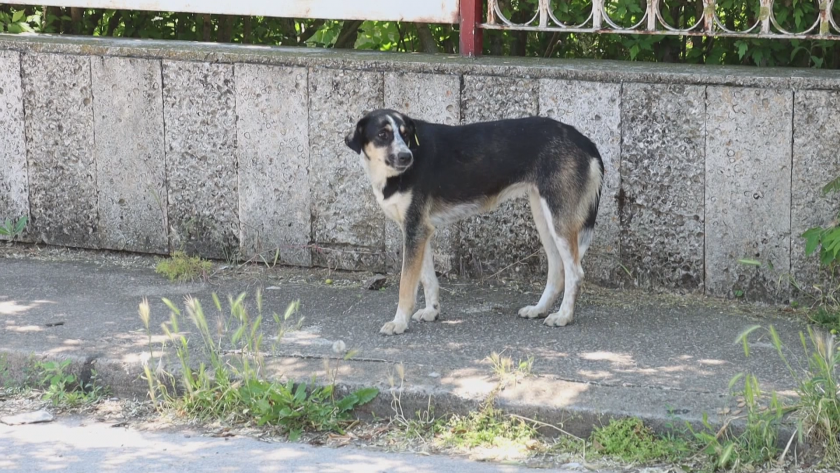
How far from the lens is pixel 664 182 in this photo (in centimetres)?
660

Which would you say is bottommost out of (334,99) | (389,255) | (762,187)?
(389,255)

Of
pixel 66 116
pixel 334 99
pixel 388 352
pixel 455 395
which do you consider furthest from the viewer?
pixel 66 116

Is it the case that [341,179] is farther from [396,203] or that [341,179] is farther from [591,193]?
[591,193]

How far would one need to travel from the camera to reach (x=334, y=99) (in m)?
7.14

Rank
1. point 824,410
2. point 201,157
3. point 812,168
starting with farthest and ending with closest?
1. point 201,157
2. point 812,168
3. point 824,410

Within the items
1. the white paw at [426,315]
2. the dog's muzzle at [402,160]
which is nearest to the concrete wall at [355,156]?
the white paw at [426,315]

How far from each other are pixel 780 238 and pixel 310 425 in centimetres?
293

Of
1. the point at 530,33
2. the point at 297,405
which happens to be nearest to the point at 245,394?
the point at 297,405

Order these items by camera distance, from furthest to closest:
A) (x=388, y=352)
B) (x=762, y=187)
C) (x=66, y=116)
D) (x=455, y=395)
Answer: (x=66, y=116)
(x=762, y=187)
(x=388, y=352)
(x=455, y=395)

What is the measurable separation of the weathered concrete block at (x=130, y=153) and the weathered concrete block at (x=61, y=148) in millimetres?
82

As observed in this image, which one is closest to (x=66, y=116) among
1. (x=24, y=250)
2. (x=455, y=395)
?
(x=24, y=250)

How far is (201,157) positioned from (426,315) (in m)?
2.08

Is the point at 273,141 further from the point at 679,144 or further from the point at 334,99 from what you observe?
the point at 679,144

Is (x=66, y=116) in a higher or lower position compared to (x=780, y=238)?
higher
